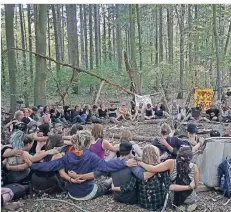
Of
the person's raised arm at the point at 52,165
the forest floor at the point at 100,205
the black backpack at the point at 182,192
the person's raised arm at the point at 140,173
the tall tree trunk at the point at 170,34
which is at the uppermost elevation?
the tall tree trunk at the point at 170,34

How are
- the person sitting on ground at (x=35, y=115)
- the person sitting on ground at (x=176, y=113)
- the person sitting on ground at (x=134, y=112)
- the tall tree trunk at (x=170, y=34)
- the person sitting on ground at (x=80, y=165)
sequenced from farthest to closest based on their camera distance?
the tall tree trunk at (x=170, y=34), the person sitting on ground at (x=134, y=112), the person sitting on ground at (x=176, y=113), the person sitting on ground at (x=35, y=115), the person sitting on ground at (x=80, y=165)

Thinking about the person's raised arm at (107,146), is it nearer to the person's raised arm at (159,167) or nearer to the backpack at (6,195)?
the person's raised arm at (159,167)

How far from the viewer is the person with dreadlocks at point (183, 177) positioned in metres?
3.90

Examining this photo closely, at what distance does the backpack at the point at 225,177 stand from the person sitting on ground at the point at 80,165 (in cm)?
125

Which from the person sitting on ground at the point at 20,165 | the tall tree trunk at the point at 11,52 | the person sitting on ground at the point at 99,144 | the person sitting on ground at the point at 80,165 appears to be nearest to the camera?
the person sitting on ground at the point at 80,165

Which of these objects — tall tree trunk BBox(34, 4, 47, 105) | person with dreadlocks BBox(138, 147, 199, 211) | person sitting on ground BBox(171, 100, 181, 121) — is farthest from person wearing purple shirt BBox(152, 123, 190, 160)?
tall tree trunk BBox(34, 4, 47, 105)

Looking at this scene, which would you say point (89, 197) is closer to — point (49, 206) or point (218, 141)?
point (49, 206)

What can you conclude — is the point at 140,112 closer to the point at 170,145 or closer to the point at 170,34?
the point at 170,145

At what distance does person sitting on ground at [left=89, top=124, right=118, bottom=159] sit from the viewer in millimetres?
5035

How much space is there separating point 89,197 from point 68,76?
29.6 ft

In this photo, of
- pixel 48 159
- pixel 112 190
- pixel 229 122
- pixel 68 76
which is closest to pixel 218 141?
pixel 112 190

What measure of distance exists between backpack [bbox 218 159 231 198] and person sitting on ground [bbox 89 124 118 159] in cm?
146

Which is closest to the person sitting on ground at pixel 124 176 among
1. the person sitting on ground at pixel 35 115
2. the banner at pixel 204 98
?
the person sitting on ground at pixel 35 115

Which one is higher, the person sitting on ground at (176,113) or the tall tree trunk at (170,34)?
the tall tree trunk at (170,34)
